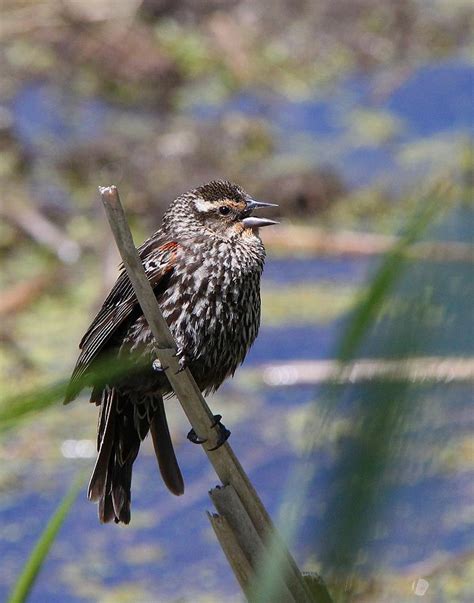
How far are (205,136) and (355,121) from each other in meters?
0.69

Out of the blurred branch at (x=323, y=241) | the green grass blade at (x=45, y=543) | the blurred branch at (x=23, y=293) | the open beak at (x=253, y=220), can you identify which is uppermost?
the blurred branch at (x=23, y=293)

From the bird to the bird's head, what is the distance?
23 mm

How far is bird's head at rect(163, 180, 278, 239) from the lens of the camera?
2570 mm

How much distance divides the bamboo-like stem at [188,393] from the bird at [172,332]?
0.76 metres

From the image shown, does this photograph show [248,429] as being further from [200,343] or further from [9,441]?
[200,343]

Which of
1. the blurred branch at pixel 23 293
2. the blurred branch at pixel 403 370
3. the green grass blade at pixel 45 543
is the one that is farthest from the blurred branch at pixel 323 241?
the blurred branch at pixel 403 370

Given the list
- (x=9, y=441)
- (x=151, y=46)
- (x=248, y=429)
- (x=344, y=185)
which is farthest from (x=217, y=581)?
(x=151, y=46)

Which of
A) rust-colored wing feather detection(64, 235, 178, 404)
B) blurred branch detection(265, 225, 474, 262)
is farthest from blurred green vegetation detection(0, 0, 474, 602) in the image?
rust-colored wing feather detection(64, 235, 178, 404)

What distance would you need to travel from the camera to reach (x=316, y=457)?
1.97 feet

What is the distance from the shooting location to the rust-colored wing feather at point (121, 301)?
2.32 metres

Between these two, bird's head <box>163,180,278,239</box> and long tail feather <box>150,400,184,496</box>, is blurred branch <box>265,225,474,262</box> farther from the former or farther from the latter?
long tail feather <box>150,400,184,496</box>

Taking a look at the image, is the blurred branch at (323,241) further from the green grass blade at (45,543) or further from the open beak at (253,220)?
the green grass blade at (45,543)

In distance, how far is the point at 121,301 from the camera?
2.39m

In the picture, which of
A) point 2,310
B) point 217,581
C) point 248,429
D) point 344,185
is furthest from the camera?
point 344,185
